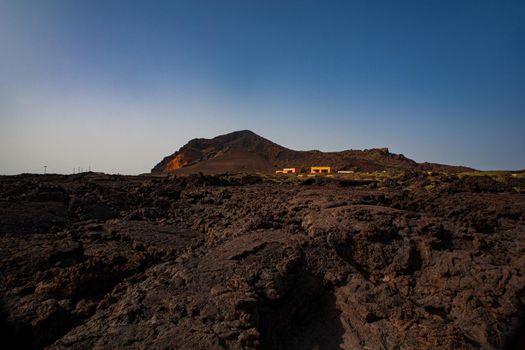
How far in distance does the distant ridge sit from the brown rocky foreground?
137 feet

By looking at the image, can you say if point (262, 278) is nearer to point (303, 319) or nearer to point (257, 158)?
point (303, 319)

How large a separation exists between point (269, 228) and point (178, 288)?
9.23ft

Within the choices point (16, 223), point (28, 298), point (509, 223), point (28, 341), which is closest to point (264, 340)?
point (28, 341)

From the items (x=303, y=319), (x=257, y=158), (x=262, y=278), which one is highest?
(x=257, y=158)

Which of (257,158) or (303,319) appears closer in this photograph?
(303,319)

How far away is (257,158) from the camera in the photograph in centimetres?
6288

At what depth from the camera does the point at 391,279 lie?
22.4 feet

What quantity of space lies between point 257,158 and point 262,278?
57.3 m

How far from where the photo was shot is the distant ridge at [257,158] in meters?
54.2

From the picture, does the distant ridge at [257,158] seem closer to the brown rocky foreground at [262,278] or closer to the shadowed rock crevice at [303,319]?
the brown rocky foreground at [262,278]

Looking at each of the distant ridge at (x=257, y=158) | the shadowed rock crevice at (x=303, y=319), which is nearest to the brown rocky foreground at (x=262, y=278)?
the shadowed rock crevice at (x=303, y=319)

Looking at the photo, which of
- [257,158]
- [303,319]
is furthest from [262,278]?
[257,158]

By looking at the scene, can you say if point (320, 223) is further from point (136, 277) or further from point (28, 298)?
point (28, 298)

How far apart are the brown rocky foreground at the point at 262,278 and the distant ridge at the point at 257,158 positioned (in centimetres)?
4176
